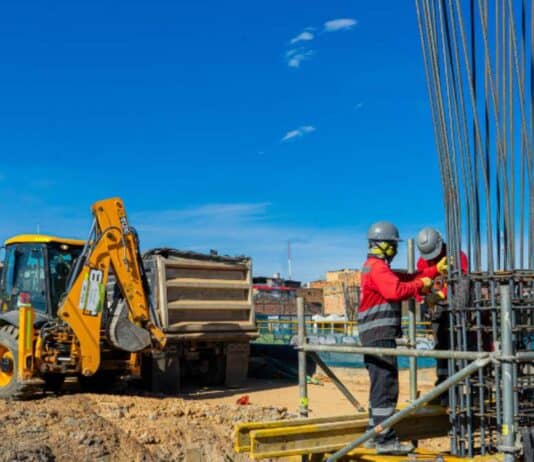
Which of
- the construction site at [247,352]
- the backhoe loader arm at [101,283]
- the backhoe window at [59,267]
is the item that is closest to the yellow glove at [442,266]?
the construction site at [247,352]

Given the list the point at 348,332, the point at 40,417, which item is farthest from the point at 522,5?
the point at 348,332

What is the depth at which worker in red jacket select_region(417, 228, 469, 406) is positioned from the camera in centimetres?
517

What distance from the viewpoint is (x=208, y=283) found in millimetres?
13789

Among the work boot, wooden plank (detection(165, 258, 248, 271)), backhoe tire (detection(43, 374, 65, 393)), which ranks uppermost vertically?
wooden plank (detection(165, 258, 248, 271))

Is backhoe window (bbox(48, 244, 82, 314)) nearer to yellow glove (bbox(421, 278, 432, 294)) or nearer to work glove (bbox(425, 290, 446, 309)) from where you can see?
work glove (bbox(425, 290, 446, 309))

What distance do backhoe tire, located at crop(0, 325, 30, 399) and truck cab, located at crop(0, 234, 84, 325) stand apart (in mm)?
484

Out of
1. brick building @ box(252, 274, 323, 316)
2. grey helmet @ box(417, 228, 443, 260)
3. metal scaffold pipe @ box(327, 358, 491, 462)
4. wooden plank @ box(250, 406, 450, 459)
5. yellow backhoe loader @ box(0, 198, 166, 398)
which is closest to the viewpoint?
metal scaffold pipe @ box(327, 358, 491, 462)

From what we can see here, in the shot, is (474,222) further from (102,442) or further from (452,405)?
(102,442)

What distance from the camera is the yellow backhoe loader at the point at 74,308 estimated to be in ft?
36.4

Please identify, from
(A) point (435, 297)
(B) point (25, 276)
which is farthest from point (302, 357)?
(B) point (25, 276)

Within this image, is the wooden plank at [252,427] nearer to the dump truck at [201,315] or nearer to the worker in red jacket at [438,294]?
the worker in red jacket at [438,294]

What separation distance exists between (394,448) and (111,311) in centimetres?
793

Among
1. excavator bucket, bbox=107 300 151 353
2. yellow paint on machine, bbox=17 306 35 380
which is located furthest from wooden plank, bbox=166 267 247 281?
yellow paint on machine, bbox=17 306 35 380

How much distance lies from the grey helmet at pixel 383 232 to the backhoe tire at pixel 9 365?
758 centimetres
